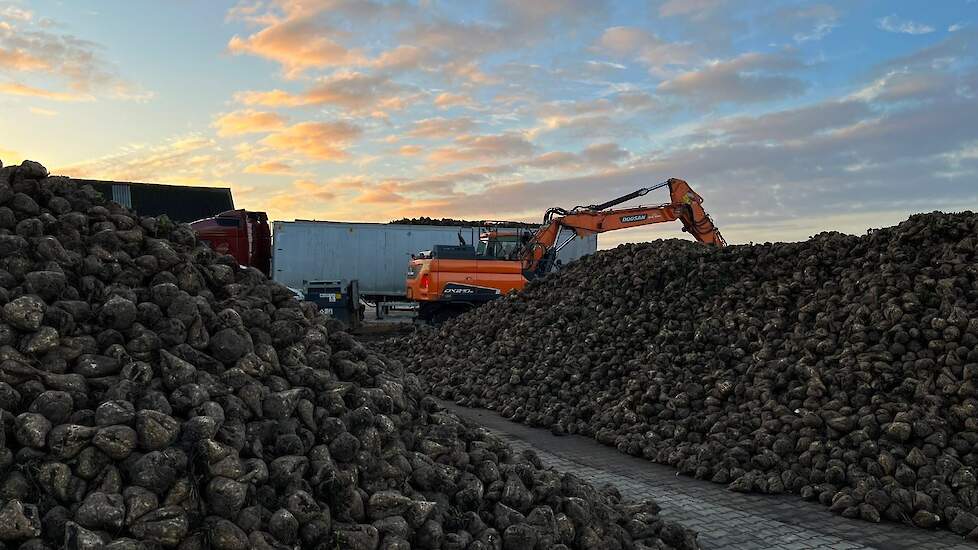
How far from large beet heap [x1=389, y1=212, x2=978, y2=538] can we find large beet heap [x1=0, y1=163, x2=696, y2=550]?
240cm

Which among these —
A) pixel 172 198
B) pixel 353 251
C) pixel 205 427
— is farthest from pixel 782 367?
pixel 172 198

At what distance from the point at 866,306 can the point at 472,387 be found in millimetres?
6155

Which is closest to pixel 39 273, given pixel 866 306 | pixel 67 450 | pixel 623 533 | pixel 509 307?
pixel 67 450

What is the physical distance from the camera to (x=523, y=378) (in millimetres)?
11539

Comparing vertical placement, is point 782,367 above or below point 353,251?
below

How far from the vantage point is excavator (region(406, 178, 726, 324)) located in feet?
58.7

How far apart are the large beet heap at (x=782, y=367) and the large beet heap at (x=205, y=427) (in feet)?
7.87

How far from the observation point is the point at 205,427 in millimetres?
3893

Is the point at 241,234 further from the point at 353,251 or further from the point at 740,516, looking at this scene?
Result: the point at 740,516

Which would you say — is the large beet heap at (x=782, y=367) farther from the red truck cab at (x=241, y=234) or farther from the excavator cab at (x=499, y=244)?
the red truck cab at (x=241, y=234)

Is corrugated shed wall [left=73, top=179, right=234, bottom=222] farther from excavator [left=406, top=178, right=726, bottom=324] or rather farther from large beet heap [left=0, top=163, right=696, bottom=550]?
large beet heap [left=0, top=163, right=696, bottom=550]

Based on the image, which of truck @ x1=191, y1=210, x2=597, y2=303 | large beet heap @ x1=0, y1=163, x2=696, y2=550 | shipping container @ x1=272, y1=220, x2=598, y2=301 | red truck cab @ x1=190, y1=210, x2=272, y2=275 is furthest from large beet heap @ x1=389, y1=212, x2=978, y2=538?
shipping container @ x1=272, y1=220, x2=598, y2=301

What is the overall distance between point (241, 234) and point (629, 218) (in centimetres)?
1088

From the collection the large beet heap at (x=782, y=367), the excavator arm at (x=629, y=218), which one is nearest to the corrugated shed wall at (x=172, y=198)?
the excavator arm at (x=629, y=218)
